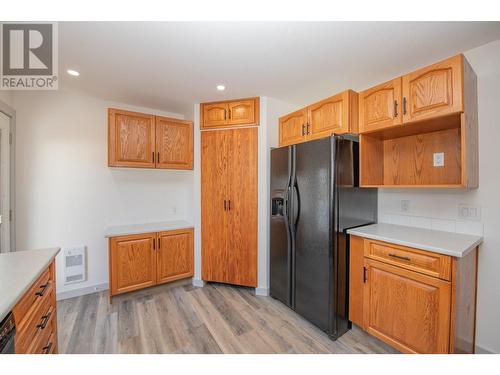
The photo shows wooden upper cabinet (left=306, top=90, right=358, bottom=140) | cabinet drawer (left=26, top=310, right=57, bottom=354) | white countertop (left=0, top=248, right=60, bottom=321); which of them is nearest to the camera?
white countertop (left=0, top=248, right=60, bottom=321)

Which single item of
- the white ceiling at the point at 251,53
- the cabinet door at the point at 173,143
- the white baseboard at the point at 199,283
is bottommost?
the white baseboard at the point at 199,283

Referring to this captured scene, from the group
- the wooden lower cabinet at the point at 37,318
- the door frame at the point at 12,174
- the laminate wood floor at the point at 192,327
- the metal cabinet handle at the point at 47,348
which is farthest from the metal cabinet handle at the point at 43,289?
the door frame at the point at 12,174

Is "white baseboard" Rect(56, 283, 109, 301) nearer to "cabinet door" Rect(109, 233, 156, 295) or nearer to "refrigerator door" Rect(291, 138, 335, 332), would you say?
"cabinet door" Rect(109, 233, 156, 295)

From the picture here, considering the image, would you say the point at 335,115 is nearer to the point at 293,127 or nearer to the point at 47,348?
the point at 293,127

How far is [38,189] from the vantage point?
2.18 metres

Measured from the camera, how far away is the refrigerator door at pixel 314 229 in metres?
1.67

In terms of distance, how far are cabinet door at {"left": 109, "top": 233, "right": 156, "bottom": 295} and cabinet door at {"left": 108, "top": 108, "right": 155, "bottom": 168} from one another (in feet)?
2.77

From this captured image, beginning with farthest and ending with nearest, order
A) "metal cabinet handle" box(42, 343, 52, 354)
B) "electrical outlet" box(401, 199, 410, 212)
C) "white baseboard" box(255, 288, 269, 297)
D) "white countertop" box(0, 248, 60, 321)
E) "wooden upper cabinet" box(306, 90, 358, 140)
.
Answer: "white baseboard" box(255, 288, 269, 297) < "electrical outlet" box(401, 199, 410, 212) < "wooden upper cabinet" box(306, 90, 358, 140) < "metal cabinet handle" box(42, 343, 52, 354) < "white countertop" box(0, 248, 60, 321)

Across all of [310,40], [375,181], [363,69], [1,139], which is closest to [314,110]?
[363,69]

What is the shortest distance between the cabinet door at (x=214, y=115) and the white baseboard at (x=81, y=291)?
229 cm

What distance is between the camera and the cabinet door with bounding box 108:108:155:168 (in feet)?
7.41

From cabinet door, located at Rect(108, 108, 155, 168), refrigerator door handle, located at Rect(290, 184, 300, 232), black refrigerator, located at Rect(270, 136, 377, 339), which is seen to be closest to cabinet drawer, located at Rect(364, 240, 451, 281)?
black refrigerator, located at Rect(270, 136, 377, 339)

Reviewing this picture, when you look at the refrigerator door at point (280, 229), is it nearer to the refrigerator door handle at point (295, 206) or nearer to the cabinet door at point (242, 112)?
the refrigerator door handle at point (295, 206)

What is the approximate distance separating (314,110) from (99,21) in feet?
5.70
